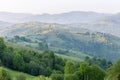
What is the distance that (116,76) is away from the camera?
41312 millimetres

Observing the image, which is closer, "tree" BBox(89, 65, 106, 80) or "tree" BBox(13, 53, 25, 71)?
"tree" BBox(89, 65, 106, 80)

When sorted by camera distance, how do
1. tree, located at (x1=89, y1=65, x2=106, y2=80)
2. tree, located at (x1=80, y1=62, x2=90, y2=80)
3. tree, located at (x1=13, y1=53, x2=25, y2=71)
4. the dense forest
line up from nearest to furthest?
tree, located at (x1=89, y1=65, x2=106, y2=80) < tree, located at (x1=80, y1=62, x2=90, y2=80) < the dense forest < tree, located at (x1=13, y1=53, x2=25, y2=71)

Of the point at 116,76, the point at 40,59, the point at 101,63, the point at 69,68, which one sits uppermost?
the point at 116,76

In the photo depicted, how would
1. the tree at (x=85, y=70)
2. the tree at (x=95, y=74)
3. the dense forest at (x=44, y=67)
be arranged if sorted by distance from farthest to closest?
1. the dense forest at (x=44, y=67)
2. the tree at (x=85, y=70)
3. the tree at (x=95, y=74)

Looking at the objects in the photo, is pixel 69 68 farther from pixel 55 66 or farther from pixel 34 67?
pixel 55 66

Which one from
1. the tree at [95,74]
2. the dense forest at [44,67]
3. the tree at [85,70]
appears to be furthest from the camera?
the dense forest at [44,67]

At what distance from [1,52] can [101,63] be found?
7554 cm

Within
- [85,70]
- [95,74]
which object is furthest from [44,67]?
[95,74]

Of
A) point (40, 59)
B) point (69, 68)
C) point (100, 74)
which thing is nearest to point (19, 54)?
point (40, 59)

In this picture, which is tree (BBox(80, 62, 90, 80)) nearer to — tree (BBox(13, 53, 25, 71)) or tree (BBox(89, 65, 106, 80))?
tree (BBox(89, 65, 106, 80))

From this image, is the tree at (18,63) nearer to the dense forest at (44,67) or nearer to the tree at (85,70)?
the dense forest at (44,67)

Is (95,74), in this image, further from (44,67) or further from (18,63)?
(44,67)

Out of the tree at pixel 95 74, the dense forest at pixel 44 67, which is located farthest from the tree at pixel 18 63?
the tree at pixel 95 74

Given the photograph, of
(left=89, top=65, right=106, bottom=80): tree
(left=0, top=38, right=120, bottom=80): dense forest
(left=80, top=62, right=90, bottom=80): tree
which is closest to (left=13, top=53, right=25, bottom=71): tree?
(left=0, top=38, right=120, bottom=80): dense forest
